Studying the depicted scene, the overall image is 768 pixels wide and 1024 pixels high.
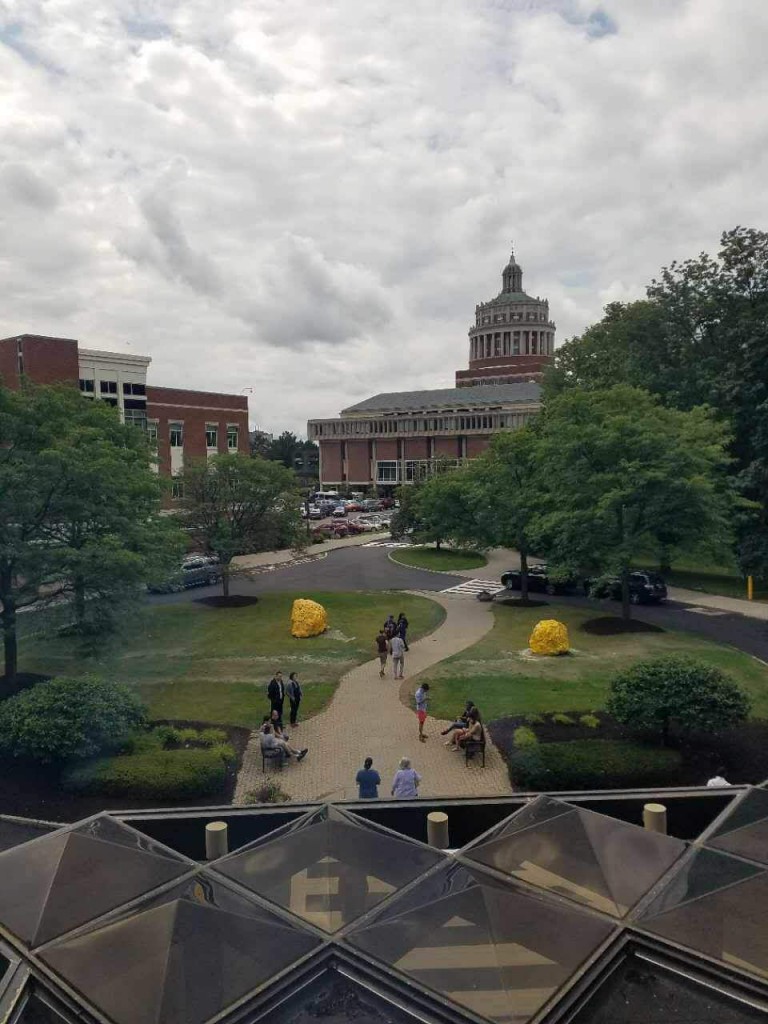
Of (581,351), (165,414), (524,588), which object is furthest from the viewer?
(165,414)

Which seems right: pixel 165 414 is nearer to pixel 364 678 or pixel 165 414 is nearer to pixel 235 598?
pixel 235 598

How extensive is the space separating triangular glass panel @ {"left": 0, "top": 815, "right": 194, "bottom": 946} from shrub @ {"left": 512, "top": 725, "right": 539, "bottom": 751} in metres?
8.26

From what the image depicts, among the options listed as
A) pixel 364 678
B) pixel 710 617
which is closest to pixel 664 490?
pixel 710 617

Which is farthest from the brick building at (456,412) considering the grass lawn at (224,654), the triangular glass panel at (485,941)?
the triangular glass panel at (485,941)

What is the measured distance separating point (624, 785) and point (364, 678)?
28.8 ft

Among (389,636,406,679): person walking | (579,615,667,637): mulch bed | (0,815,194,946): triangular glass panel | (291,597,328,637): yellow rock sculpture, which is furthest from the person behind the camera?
(291,597,328,637): yellow rock sculpture

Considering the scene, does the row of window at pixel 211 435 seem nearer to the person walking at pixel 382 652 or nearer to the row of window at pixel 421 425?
the person walking at pixel 382 652

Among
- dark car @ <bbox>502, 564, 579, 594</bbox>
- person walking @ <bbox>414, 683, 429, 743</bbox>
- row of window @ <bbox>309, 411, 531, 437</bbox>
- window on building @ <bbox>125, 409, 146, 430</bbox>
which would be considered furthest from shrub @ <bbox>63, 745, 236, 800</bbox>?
row of window @ <bbox>309, 411, 531, 437</bbox>

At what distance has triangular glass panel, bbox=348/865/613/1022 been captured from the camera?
5.45 m

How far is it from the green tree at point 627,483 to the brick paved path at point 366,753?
822 cm

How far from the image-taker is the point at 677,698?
13867 millimetres

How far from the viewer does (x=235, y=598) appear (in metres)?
31.0

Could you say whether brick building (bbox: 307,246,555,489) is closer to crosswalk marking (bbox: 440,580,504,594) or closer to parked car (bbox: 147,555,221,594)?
crosswalk marking (bbox: 440,580,504,594)

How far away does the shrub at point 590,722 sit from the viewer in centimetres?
1553
